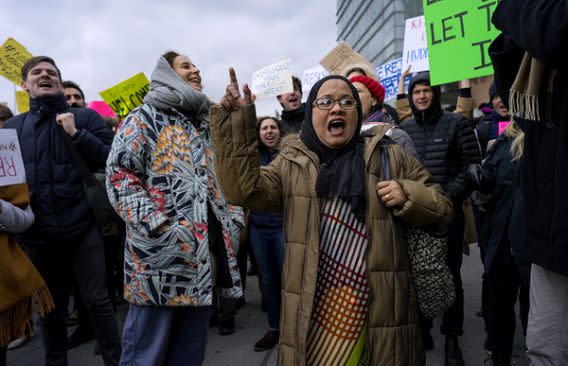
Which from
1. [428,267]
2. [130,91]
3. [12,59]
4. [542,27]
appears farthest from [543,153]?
[12,59]

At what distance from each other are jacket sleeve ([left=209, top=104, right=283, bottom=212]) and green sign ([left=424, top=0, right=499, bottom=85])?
186 cm

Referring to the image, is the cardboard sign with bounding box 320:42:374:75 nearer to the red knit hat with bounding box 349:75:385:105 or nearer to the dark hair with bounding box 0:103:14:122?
the red knit hat with bounding box 349:75:385:105

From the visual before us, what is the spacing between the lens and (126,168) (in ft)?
6.31

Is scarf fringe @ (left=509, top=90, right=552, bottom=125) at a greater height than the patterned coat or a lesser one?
greater

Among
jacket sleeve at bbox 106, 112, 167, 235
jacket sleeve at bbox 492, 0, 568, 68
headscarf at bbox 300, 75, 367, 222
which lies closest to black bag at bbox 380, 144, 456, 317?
headscarf at bbox 300, 75, 367, 222

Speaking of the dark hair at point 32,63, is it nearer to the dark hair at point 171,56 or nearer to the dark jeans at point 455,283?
the dark hair at point 171,56

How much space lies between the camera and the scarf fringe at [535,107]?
1304 mm

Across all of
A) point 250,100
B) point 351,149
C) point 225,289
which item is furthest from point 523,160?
point 225,289

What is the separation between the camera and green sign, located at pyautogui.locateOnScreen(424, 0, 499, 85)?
2729 mm

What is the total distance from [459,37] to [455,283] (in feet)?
5.81

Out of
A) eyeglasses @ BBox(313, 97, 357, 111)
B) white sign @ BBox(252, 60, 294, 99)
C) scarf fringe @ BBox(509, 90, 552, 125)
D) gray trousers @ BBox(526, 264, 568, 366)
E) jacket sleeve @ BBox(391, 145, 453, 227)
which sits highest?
white sign @ BBox(252, 60, 294, 99)

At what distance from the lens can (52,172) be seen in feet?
8.58

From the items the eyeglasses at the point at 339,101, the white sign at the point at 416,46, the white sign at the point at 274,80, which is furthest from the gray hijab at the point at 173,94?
the white sign at the point at 416,46

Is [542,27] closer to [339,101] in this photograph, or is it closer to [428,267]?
[339,101]
